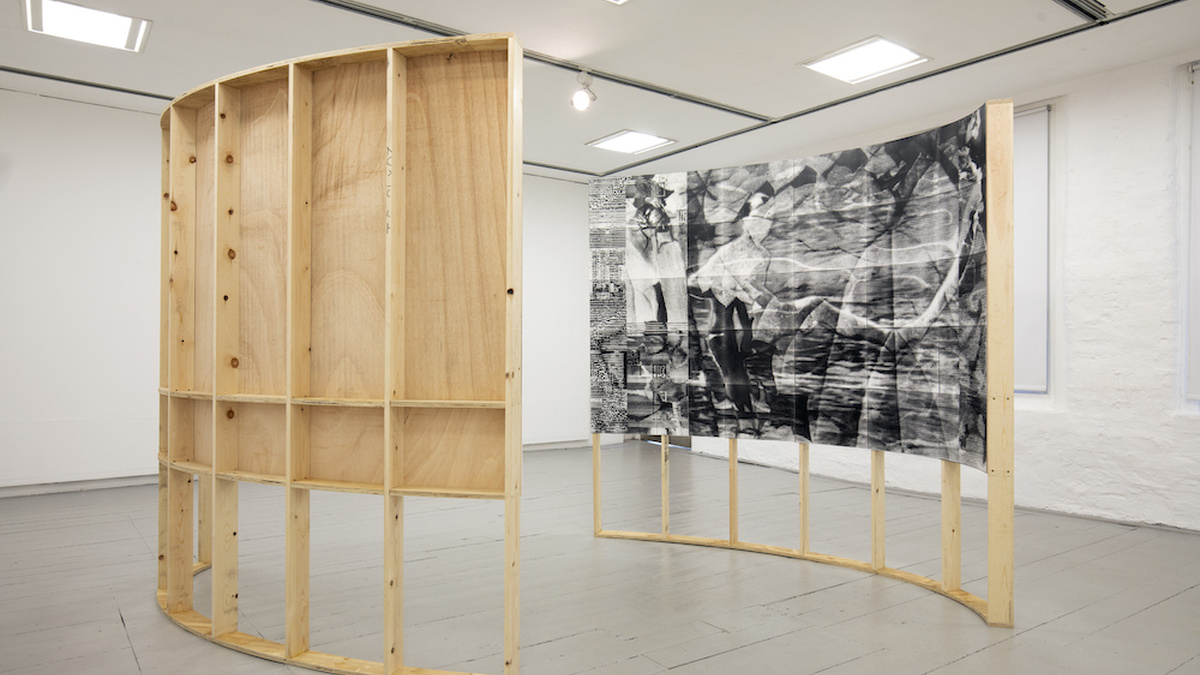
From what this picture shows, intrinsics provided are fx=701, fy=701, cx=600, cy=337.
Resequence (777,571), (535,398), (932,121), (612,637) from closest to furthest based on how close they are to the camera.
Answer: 1. (612,637)
2. (777,571)
3. (932,121)
4. (535,398)

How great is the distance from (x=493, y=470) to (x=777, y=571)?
2.05 m

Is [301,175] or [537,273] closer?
[301,175]

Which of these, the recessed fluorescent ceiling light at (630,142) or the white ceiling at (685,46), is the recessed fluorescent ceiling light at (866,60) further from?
the recessed fluorescent ceiling light at (630,142)

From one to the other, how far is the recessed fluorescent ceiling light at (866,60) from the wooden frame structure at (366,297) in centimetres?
319

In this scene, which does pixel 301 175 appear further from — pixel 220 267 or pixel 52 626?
pixel 52 626

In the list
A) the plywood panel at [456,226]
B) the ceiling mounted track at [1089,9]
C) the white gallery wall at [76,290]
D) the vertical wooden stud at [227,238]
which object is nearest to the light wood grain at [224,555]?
the vertical wooden stud at [227,238]

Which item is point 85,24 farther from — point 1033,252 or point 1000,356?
point 1033,252

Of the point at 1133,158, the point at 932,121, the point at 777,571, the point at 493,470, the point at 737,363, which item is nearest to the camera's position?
the point at 493,470

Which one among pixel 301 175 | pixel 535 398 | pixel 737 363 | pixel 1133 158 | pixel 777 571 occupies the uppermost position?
pixel 1133 158

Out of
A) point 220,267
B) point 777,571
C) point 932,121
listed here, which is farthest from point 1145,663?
point 932,121

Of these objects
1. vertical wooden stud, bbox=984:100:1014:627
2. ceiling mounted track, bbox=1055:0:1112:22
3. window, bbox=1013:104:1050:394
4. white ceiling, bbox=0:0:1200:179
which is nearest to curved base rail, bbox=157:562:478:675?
vertical wooden stud, bbox=984:100:1014:627

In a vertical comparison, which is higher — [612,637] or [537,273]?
[537,273]

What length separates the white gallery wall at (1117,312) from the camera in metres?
4.69

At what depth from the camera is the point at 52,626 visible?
3.01 meters
